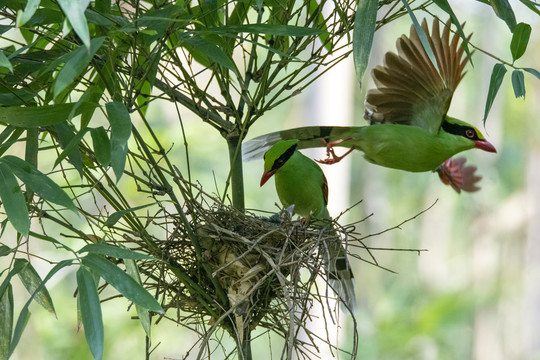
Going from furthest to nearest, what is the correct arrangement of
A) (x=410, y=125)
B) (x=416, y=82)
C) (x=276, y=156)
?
1. (x=410, y=125)
2. (x=416, y=82)
3. (x=276, y=156)

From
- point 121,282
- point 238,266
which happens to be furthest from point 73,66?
point 238,266

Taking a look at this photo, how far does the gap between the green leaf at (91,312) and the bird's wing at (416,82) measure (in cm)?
108

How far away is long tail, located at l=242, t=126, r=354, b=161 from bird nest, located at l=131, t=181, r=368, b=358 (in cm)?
41

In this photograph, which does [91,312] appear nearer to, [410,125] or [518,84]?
[518,84]

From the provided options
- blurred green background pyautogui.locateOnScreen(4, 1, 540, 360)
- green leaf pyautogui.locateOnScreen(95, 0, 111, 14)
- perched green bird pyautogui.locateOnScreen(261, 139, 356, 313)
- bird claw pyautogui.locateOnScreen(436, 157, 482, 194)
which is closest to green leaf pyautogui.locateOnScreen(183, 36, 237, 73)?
green leaf pyautogui.locateOnScreen(95, 0, 111, 14)

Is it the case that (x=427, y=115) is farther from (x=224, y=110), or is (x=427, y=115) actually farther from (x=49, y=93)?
(x=49, y=93)

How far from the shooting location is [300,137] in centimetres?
191

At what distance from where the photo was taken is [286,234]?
1416 millimetres

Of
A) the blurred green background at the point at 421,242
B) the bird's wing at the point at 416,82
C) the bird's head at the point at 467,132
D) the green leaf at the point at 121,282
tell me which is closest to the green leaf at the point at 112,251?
the green leaf at the point at 121,282

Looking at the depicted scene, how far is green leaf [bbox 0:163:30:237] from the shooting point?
110 centimetres

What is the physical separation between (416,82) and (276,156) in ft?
1.55

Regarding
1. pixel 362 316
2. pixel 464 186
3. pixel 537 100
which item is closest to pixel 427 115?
pixel 464 186

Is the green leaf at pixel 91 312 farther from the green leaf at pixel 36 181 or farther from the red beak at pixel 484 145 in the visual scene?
the red beak at pixel 484 145

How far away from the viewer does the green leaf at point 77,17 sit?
2.78 ft
